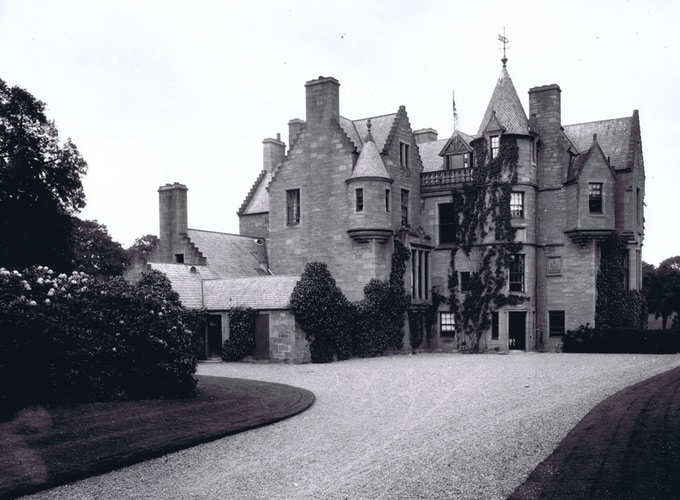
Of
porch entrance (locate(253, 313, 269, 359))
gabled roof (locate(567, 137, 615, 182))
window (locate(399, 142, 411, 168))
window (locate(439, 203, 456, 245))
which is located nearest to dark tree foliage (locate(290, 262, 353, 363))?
porch entrance (locate(253, 313, 269, 359))

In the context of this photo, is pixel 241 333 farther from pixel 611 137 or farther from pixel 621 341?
pixel 611 137

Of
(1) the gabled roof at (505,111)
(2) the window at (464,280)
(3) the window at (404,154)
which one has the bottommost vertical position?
(2) the window at (464,280)

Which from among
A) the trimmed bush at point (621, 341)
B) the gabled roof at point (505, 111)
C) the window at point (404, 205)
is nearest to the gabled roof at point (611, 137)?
the gabled roof at point (505, 111)

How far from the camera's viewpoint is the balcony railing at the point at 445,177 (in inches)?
1588

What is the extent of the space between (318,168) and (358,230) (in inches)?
167

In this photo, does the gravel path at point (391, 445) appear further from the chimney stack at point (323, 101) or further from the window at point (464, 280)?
the chimney stack at point (323, 101)

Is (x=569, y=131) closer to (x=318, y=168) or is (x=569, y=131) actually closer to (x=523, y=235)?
(x=523, y=235)

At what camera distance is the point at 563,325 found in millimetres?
39438

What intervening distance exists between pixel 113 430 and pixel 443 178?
28610mm

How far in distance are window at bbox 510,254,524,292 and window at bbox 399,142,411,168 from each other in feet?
24.4

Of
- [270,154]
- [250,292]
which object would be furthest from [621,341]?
[270,154]

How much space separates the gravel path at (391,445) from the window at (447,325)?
15693mm

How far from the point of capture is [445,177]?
4078cm

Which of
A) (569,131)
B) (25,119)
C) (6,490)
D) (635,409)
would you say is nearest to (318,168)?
(569,131)
